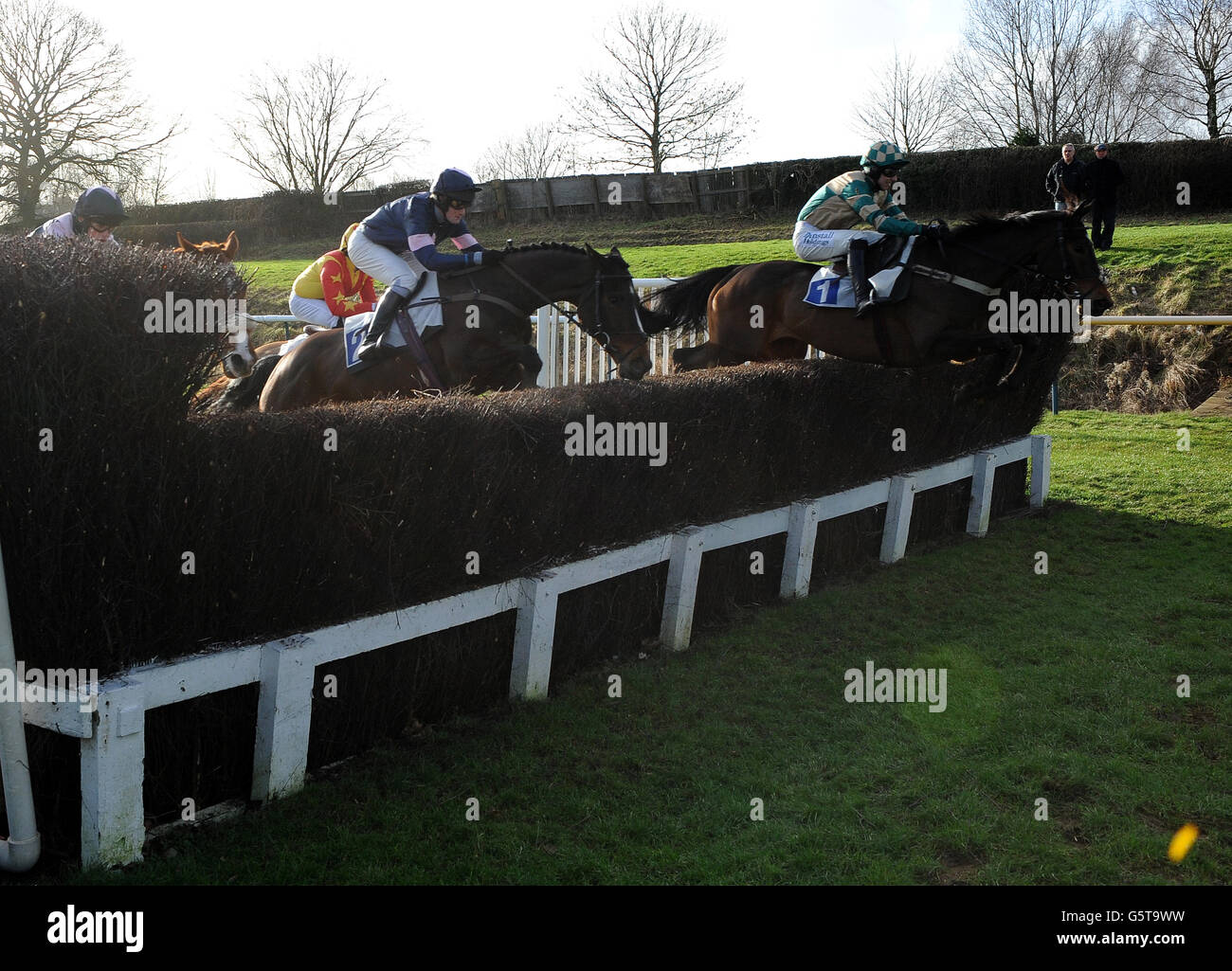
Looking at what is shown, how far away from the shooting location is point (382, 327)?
673cm

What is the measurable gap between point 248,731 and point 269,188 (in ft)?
116

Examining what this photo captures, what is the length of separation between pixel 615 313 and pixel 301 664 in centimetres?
396

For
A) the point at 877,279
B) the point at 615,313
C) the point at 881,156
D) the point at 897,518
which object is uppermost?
the point at 881,156

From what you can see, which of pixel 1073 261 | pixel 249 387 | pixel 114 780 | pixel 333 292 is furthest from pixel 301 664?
pixel 1073 261

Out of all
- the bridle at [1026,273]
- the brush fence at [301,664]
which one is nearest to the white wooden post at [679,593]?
the brush fence at [301,664]

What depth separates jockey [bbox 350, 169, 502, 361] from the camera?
6645 mm

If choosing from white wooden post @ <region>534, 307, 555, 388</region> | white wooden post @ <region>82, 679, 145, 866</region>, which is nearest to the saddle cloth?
white wooden post @ <region>534, 307, 555, 388</region>

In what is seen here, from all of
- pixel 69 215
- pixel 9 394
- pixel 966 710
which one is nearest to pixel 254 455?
pixel 9 394

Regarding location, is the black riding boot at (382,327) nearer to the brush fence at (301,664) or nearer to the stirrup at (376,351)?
the stirrup at (376,351)

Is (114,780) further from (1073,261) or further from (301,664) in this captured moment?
(1073,261)

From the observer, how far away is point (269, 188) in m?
35.9
